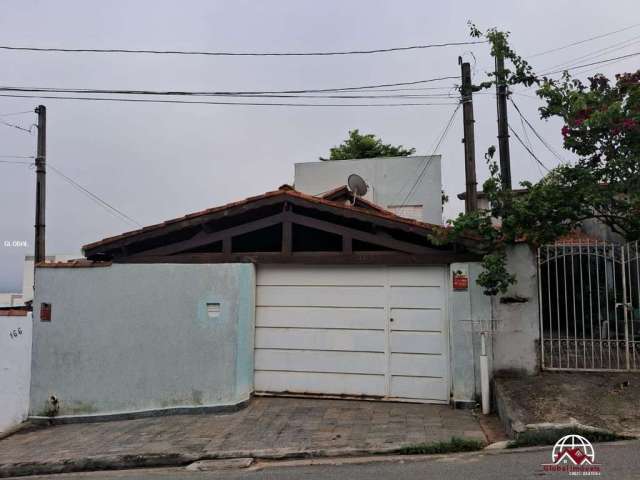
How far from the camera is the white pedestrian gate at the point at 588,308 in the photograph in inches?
281

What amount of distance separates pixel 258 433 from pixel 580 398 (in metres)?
4.05

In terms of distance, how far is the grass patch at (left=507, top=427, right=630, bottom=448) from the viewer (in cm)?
521

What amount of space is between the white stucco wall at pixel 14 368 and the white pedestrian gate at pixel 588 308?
8.37m

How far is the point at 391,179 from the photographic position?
1839 cm

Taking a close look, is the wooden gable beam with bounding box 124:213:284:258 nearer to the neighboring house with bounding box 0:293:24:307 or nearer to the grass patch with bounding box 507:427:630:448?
the grass patch with bounding box 507:427:630:448

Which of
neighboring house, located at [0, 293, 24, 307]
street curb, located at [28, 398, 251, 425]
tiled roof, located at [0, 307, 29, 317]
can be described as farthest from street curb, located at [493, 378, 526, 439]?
neighboring house, located at [0, 293, 24, 307]

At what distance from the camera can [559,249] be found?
286 inches

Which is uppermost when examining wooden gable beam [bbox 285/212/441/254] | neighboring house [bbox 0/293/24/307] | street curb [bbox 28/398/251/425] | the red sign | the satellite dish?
the satellite dish

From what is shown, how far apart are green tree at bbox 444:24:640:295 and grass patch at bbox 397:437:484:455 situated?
213 cm

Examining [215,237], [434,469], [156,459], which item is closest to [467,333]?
[434,469]

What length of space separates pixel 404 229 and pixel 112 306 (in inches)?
194

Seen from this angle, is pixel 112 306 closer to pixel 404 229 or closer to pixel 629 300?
pixel 404 229

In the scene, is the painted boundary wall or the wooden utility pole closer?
the painted boundary wall

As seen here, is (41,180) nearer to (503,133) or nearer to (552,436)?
(503,133)
